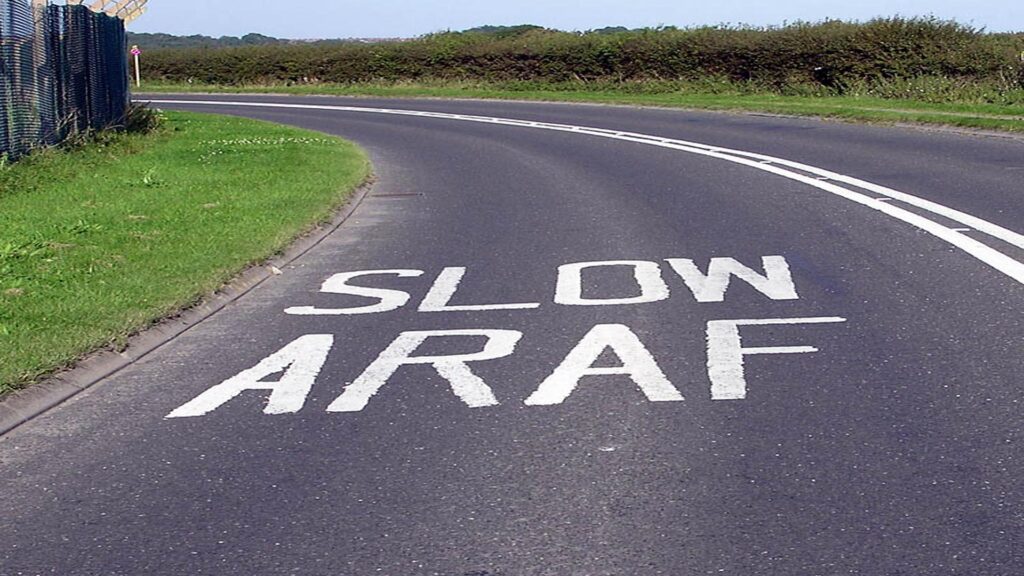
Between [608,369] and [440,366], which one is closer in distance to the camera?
[608,369]

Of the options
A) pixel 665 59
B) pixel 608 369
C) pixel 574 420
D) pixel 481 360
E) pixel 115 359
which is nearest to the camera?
pixel 574 420

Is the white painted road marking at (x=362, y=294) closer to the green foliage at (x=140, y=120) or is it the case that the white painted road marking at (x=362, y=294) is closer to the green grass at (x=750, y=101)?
the green grass at (x=750, y=101)

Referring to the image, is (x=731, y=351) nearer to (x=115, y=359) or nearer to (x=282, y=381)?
(x=282, y=381)

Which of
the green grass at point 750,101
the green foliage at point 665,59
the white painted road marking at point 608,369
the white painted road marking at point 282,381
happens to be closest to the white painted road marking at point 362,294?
the white painted road marking at point 282,381

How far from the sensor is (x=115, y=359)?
842 cm

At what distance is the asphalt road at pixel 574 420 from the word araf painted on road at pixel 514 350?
31 millimetres

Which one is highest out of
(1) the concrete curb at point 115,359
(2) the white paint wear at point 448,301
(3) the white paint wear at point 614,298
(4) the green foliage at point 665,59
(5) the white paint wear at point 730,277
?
(4) the green foliage at point 665,59

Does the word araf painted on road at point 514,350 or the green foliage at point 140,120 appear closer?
the word araf painted on road at point 514,350

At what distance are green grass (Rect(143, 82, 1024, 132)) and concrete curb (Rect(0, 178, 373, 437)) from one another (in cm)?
1609

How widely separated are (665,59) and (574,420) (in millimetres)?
44274

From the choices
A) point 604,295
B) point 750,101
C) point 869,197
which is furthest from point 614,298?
point 750,101

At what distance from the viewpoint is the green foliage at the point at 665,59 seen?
135ft

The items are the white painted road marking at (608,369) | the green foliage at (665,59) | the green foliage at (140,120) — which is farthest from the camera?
the green foliage at (665,59)

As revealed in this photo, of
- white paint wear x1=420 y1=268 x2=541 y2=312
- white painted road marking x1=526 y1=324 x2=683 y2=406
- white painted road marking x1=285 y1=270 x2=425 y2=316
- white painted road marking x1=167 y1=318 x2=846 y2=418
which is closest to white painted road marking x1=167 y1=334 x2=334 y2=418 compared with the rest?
white painted road marking x1=167 y1=318 x2=846 y2=418
